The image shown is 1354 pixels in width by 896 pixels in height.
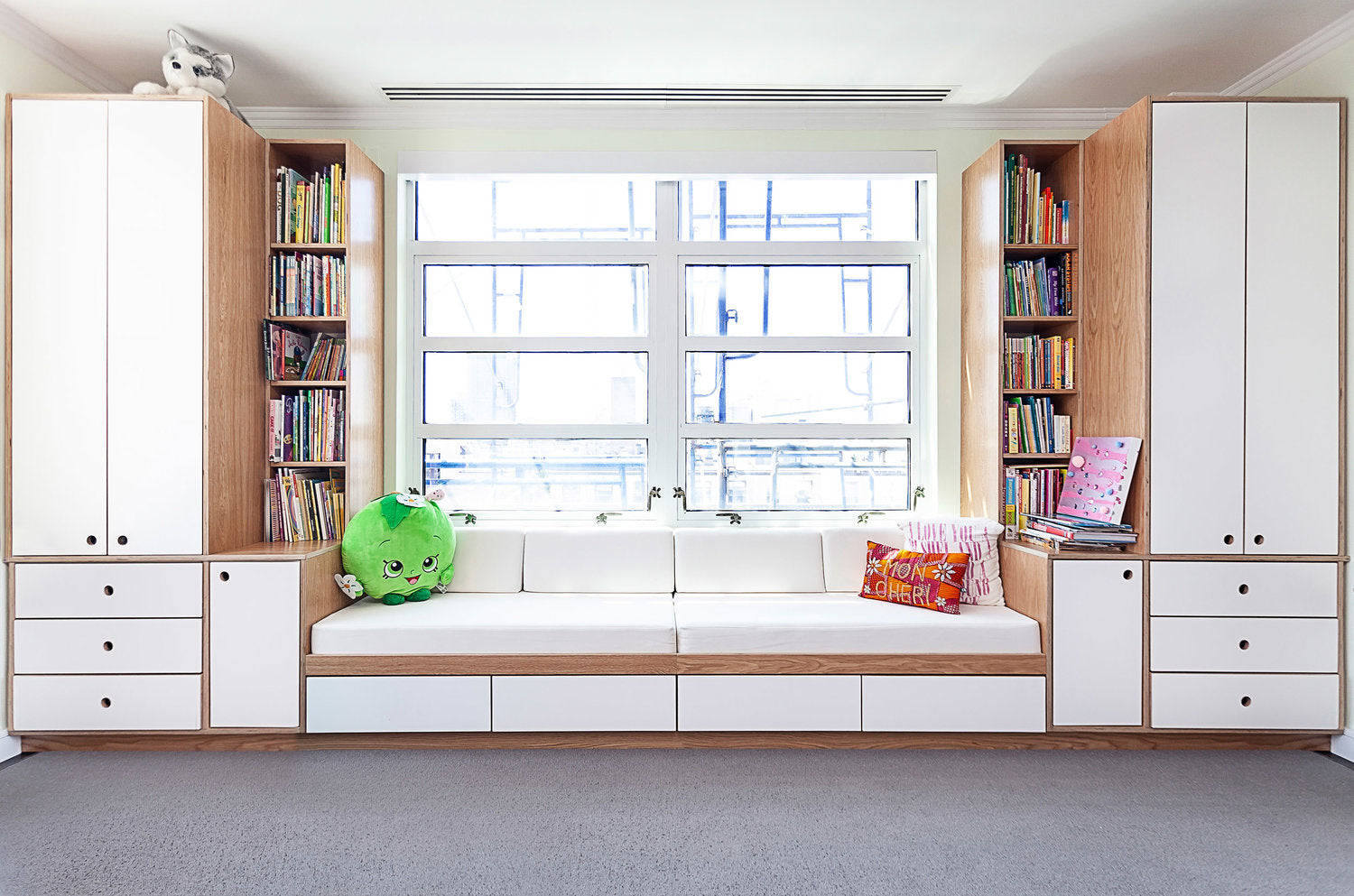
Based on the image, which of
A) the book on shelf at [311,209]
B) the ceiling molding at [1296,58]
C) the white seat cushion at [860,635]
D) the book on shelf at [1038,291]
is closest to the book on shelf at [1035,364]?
the book on shelf at [1038,291]

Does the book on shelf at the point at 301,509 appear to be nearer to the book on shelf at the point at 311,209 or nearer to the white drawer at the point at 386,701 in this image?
the white drawer at the point at 386,701

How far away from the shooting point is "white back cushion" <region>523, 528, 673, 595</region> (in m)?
3.36

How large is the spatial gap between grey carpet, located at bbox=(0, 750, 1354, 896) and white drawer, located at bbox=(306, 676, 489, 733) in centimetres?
11

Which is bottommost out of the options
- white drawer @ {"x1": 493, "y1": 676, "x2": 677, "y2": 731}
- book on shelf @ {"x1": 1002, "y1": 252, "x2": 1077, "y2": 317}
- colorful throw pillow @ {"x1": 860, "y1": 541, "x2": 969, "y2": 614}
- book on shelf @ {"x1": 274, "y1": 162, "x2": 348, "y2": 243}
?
white drawer @ {"x1": 493, "y1": 676, "x2": 677, "y2": 731}

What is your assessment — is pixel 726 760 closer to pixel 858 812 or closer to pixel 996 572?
pixel 858 812

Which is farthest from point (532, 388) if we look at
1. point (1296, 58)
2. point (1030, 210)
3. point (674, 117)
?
point (1296, 58)

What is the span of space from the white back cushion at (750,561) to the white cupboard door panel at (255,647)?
1485 millimetres

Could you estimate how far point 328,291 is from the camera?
318cm

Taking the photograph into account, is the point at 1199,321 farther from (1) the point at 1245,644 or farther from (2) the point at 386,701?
(2) the point at 386,701

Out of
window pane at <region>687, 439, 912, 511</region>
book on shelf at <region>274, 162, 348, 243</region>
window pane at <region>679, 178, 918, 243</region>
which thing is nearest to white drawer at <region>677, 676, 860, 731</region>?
window pane at <region>687, 439, 912, 511</region>

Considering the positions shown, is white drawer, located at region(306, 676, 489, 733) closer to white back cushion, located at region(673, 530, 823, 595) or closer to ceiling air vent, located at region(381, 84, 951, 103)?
white back cushion, located at region(673, 530, 823, 595)

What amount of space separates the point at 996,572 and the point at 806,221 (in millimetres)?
1718

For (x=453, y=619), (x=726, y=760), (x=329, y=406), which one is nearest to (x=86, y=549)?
(x=329, y=406)

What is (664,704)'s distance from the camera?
2.77 metres
